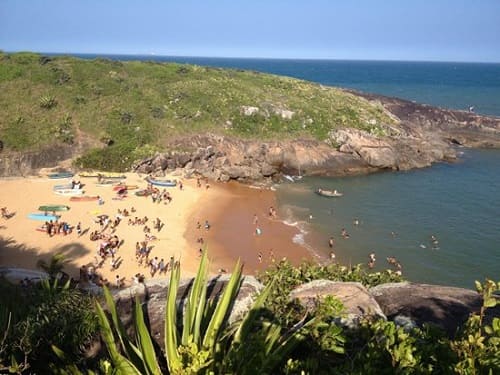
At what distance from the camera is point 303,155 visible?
142 feet

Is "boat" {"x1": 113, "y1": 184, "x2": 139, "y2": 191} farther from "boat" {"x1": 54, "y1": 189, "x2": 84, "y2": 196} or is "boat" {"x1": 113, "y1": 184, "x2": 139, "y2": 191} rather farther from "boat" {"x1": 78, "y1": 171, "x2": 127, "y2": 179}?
"boat" {"x1": 54, "y1": 189, "x2": 84, "y2": 196}

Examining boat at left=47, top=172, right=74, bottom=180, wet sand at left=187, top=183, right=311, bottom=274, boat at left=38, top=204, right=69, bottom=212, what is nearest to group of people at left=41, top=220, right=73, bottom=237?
boat at left=38, top=204, right=69, bottom=212

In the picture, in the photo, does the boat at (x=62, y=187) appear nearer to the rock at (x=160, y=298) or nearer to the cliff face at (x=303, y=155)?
the cliff face at (x=303, y=155)

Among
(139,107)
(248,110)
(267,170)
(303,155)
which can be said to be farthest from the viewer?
(248,110)

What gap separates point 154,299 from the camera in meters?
7.20

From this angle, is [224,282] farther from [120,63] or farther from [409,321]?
[120,63]

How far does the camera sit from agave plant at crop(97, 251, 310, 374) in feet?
11.8

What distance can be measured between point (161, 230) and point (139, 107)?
24.9 meters

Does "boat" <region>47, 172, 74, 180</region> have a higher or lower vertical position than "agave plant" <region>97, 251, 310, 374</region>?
lower

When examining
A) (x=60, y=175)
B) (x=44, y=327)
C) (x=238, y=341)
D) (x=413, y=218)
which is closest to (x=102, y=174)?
(x=60, y=175)

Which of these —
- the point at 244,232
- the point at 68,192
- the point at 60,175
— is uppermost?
the point at 60,175

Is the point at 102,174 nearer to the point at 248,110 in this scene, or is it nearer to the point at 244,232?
the point at 244,232

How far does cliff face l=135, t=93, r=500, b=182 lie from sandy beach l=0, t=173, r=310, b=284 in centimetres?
365

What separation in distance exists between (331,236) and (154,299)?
22.3 meters
